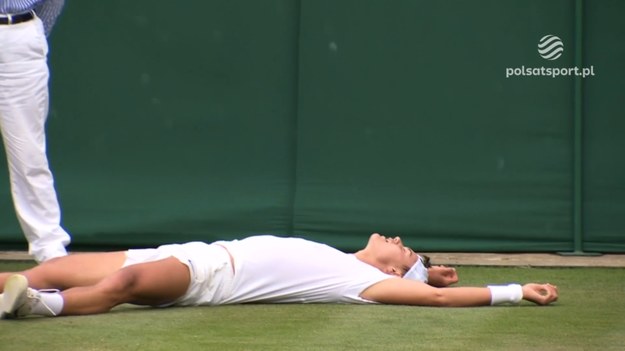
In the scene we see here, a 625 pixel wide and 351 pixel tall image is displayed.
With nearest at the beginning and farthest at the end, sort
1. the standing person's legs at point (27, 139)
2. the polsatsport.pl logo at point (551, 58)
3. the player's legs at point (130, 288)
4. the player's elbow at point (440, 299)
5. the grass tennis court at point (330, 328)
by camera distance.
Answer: the grass tennis court at point (330, 328), the player's legs at point (130, 288), the player's elbow at point (440, 299), the standing person's legs at point (27, 139), the polsatsport.pl logo at point (551, 58)

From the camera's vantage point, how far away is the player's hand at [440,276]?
6.80 m

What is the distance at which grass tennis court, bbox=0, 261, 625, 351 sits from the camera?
5.34 meters

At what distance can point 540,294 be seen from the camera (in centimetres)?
655

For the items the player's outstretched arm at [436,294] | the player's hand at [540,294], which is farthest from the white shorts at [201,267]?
the player's hand at [540,294]

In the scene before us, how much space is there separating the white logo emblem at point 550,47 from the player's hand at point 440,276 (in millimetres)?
2818

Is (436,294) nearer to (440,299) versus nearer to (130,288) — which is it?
(440,299)

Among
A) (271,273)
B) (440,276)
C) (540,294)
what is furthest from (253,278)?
(540,294)

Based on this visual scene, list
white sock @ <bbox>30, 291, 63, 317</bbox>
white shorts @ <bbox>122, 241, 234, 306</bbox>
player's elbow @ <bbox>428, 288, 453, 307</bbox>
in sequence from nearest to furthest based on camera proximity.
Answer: white sock @ <bbox>30, 291, 63, 317</bbox>
white shorts @ <bbox>122, 241, 234, 306</bbox>
player's elbow @ <bbox>428, 288, 453, 307</bbox>

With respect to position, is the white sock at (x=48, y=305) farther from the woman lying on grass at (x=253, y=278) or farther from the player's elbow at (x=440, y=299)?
the player's elbow at (x=440, y=299)

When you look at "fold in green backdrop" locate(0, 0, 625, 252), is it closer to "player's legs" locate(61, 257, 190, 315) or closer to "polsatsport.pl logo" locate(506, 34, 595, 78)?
"polsatsport.pl logo" locate(506, 34, 595, 78)

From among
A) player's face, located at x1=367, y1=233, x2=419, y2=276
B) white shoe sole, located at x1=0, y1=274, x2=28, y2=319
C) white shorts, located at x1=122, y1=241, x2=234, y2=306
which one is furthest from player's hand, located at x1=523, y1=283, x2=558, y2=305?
white shoe sole, located at x1=0, y1=274, x2=28, y2=319

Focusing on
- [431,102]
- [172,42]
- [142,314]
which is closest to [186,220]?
[172,42]

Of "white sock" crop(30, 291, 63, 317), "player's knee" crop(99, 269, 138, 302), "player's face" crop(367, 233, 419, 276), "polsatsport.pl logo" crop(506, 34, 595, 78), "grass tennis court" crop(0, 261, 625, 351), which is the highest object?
"polsatsport.pl logo" crop(506, 34, 595, 78)

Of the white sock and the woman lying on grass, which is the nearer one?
the white sock
